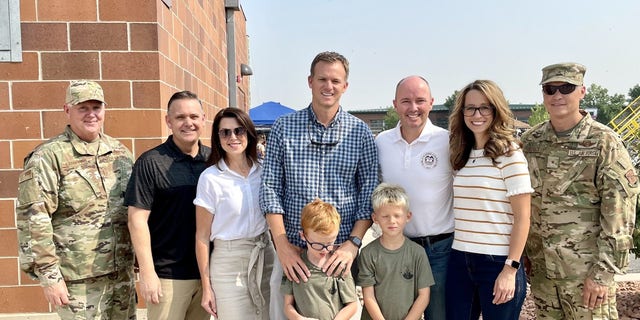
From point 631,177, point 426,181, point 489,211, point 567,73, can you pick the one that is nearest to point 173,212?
point 426,181

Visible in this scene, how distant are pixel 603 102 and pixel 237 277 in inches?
3244

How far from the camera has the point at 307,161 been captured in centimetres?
295

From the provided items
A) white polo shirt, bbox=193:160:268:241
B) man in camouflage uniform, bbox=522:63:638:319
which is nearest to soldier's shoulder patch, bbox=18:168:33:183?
white polo shirt, bbox=193:160:268:241

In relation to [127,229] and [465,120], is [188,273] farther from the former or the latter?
[465,120]

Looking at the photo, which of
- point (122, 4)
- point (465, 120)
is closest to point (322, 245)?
point (465, 120)

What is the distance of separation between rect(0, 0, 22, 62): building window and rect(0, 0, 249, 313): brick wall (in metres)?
0.04

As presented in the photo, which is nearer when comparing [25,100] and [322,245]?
[322,245]

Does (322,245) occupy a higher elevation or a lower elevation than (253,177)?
lower

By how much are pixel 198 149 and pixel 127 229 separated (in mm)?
693

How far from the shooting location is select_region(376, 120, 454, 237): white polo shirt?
9.78 ft

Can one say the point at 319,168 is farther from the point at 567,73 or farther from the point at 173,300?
the point at 567,73

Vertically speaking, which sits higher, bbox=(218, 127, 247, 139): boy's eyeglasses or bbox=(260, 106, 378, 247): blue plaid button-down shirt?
bbox=(218, 127, 247, 139): boy's eyeglasses

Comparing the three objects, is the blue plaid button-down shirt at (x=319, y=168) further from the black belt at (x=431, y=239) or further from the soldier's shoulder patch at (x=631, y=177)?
the soldier's shoulder patch at (x=631, y=177)

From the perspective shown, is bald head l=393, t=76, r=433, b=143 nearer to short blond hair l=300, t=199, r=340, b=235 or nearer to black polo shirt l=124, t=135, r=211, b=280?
short blond hair l=300, t=199, r=340, b=235
